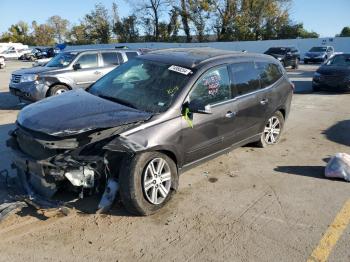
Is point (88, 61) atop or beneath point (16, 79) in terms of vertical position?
atop

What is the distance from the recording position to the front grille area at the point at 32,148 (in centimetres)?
384

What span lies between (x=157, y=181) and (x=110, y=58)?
8.27m

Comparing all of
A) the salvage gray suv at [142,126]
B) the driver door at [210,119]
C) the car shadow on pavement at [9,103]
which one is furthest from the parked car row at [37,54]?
the driver door at [210,119]

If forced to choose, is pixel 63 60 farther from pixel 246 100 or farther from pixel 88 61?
pixel 246 100

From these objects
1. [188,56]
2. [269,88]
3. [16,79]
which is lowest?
[16,79]

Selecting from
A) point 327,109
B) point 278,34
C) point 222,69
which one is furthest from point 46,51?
point 222,69

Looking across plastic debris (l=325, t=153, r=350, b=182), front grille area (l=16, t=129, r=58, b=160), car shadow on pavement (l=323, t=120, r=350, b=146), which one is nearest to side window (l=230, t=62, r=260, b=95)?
plastic debris (l=325, t=153, r=350, b=182)

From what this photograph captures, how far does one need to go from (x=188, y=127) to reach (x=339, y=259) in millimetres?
2126

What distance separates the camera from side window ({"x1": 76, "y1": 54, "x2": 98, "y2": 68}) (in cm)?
1113

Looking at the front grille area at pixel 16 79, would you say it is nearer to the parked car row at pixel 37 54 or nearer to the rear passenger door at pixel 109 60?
the rear passenger door at pixel 109 60

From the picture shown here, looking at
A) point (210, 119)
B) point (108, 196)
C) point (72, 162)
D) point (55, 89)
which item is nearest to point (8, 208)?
point (72, 162)

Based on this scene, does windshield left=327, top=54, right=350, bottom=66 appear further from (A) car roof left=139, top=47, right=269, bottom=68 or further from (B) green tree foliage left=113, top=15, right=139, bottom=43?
(B) green tree foliage left=113, top=15, right=139, bottom=43

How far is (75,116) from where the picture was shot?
4055 millimetres

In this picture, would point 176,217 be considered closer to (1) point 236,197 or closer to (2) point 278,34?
(1) point 236,197
